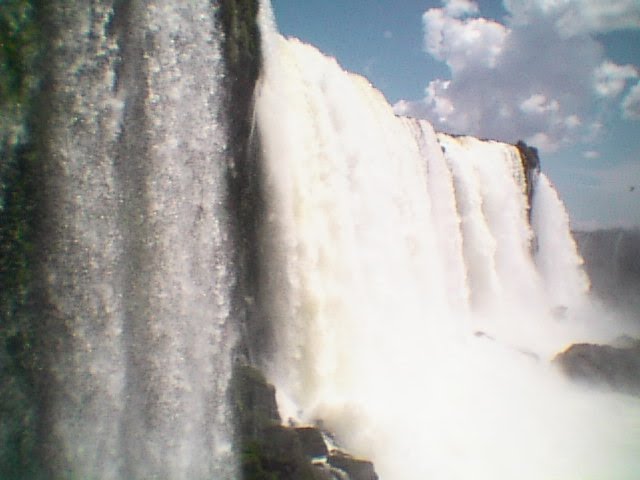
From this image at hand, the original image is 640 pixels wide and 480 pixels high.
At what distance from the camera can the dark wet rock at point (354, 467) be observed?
6.39 meters

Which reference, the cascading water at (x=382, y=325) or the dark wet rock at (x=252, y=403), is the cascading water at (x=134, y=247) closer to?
the dark wet rock at (x=252, y=403)

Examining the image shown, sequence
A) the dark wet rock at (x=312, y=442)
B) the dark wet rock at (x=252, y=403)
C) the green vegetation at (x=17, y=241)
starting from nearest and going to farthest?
the green vegetation at (x=17, y=241), the dark wet rock at (x=252, y=403), the dark wet rock at (x=312, y=442)

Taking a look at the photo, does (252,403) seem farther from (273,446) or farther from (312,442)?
(312,442)

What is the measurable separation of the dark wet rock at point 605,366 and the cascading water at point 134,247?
9.13 meters

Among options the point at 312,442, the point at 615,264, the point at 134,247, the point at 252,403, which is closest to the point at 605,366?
the point at 312,442

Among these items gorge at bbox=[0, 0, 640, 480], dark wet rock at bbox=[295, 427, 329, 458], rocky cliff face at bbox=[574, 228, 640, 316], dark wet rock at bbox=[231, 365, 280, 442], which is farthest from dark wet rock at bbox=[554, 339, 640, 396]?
rocky cliff face at bbox=[574, 228, 640, 316]

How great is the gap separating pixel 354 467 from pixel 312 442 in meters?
0.68

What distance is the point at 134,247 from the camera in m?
5.70

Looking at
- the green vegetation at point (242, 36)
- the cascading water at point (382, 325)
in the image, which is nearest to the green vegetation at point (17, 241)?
the green vegetation at point (242, 36)

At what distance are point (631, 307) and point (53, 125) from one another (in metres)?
23.1

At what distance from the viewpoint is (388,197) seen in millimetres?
11125

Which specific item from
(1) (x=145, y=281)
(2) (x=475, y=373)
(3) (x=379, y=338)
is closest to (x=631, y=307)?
(2) (x=475, y=373)

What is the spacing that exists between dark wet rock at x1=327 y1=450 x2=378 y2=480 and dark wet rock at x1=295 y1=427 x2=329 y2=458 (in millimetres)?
210

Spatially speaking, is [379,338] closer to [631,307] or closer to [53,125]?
[53,125]
